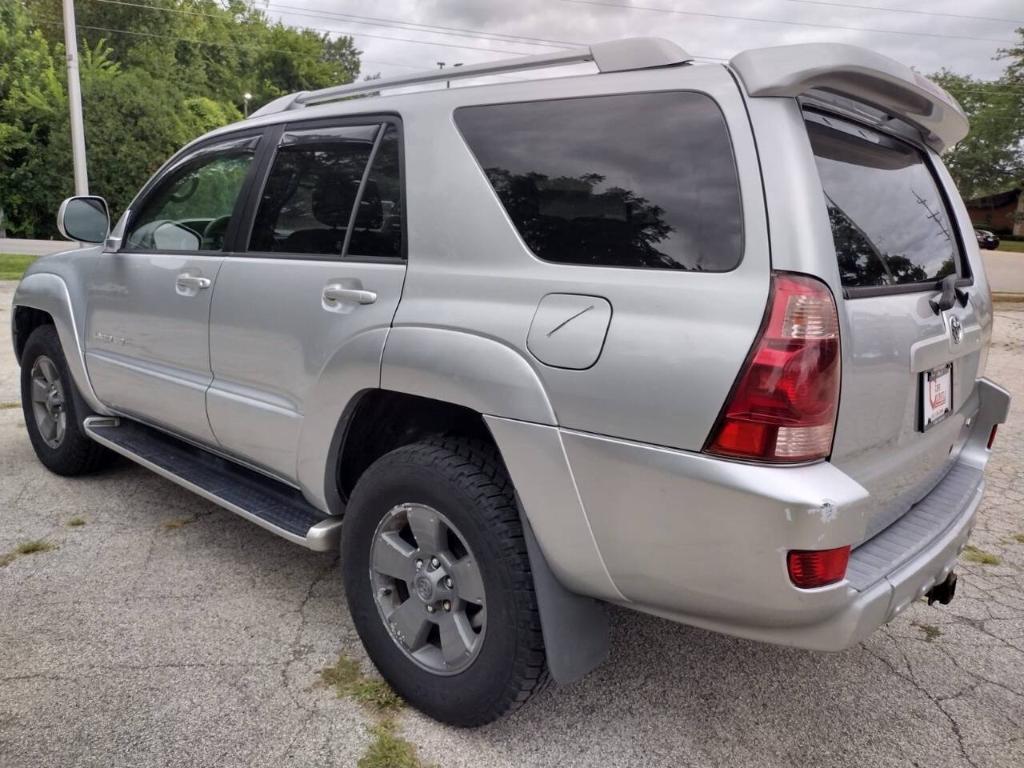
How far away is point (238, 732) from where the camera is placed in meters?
2.21

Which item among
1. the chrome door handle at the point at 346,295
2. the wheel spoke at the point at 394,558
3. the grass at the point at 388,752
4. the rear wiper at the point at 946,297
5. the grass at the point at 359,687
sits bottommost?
the grass at the point at 359,687

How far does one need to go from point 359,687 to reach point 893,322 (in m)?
1.90

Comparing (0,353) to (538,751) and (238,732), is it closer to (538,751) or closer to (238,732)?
(238,732)

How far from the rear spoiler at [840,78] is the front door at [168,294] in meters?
2.07

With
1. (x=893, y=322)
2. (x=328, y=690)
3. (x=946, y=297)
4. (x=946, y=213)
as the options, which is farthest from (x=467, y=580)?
(x=946, y=213)

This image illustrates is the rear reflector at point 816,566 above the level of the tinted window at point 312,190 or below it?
below

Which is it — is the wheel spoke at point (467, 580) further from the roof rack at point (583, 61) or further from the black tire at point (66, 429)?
the black tire at point (66, 429)

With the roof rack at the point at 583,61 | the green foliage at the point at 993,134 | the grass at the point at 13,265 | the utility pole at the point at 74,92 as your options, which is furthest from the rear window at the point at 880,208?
the green foliage at the point at 993,134

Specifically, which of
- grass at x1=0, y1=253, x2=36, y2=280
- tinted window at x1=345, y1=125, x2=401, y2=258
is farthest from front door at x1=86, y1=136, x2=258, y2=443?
grass at x1=0, y1=253, x2=36, y2=280

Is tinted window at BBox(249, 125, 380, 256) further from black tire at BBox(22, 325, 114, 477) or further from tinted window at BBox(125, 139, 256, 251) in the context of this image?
black tire at BBox(22, 325, 114, 477)

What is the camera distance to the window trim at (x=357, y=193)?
2385 millimetres

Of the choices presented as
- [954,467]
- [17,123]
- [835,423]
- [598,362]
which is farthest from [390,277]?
[17,123]

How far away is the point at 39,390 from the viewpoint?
4305 millimetres

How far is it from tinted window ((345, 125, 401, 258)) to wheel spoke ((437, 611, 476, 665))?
1107mm
